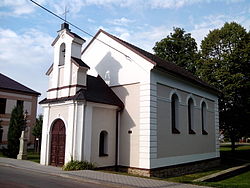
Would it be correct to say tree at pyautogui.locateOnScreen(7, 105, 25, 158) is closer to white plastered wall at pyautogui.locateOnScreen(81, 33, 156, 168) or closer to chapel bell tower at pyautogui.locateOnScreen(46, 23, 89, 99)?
chapel bell tower at pyautogui.locateOnScreen(46, 23, 89, 99)

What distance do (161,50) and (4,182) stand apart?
90.1 ft

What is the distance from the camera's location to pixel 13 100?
32.9 m

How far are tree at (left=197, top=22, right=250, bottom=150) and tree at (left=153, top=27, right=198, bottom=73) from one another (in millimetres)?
3951

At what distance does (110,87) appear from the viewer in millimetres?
16734

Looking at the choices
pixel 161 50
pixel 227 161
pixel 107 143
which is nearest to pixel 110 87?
pixel 107 143

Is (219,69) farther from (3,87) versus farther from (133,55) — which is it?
(3,87)

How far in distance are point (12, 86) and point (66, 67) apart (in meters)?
21.4

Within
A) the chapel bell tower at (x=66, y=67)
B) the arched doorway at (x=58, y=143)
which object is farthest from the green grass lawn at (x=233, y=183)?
the chapel bell tower at (x=66, y=67)

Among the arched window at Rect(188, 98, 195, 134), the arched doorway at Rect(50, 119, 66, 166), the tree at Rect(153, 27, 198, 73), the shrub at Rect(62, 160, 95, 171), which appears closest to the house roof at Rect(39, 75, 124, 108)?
the arched doorway at Rect(50, 119, 66, 166)

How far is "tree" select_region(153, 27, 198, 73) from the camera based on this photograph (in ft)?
108

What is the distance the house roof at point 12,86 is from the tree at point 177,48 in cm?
1808

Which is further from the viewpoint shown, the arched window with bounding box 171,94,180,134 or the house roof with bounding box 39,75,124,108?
the arched window with bounding box 171,94,180,134

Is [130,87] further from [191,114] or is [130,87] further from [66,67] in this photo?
[191,114]

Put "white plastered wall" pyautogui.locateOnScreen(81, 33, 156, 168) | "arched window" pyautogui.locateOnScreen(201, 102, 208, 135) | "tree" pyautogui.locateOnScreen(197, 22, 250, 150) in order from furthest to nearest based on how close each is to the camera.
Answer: "tree" pyautogui.locateOnScreen(197, 22, 250, 150), "arched window" pyautogui.locateOnScreen(201, 102, 208, 135), "white plastered wall" pyautogui.locateOnScreen(81, 33, 156, 168)
